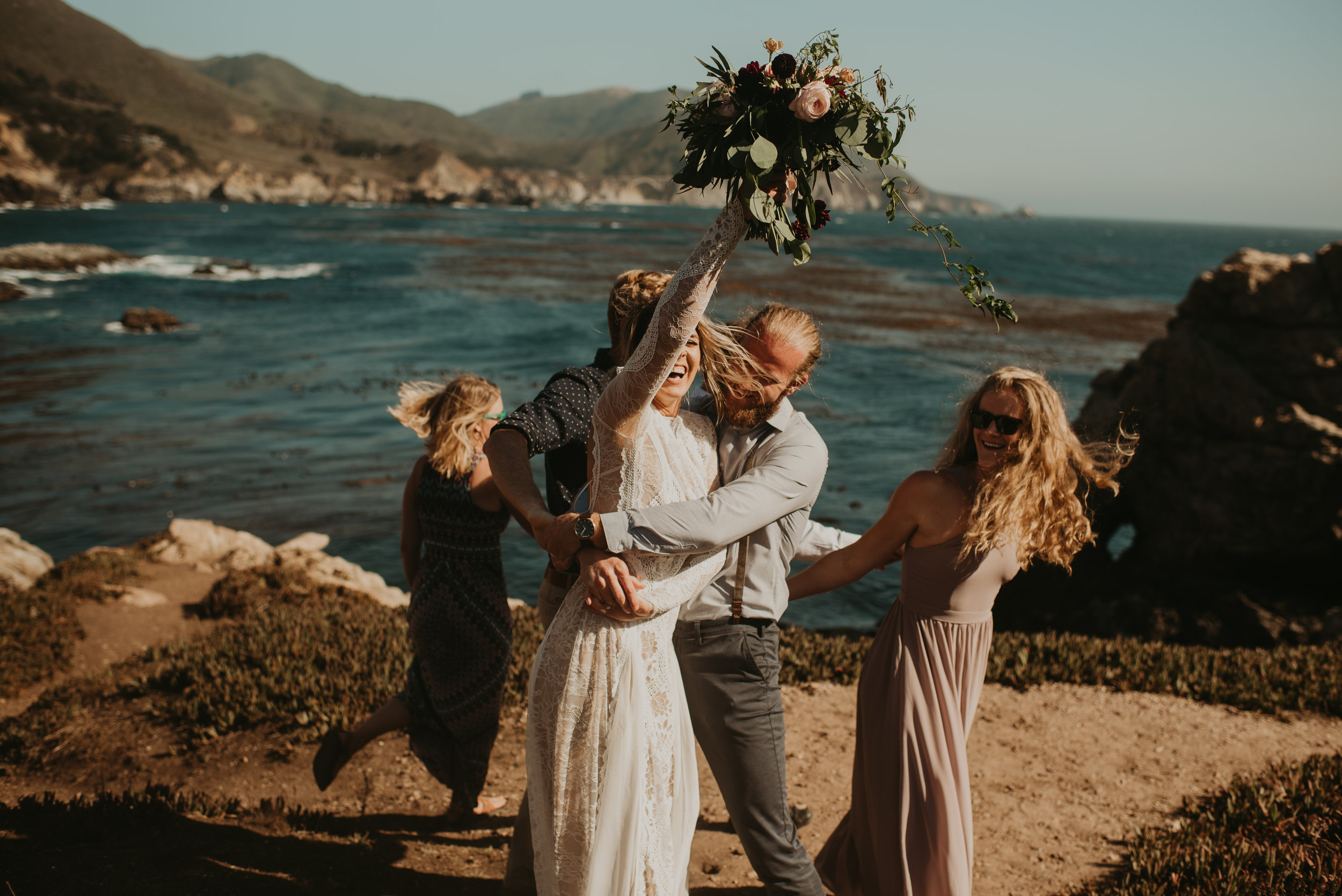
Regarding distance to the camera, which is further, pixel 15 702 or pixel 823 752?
pixel 15 702

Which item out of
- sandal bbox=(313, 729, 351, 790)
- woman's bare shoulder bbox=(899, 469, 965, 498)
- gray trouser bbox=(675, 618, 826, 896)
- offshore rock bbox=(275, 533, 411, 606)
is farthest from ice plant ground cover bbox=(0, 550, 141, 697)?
woman's bare shoulder bbox=(899, 469, 965, 498)

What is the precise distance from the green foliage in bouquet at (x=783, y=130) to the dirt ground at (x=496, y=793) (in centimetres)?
347

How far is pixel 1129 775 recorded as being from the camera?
543 centimetres

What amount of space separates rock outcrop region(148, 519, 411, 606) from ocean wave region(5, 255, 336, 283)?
38.4 metres

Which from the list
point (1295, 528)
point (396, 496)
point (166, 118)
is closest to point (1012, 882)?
point (1295, 528)

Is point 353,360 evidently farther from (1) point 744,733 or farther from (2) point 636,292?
(1) point 744,733

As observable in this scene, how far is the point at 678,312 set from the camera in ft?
7.99

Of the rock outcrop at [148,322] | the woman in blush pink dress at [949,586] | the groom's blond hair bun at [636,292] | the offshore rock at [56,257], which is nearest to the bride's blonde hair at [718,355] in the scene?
the groom's blond hair bun at [636,292]

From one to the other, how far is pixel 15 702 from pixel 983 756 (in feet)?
24.1

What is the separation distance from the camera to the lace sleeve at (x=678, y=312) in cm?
239

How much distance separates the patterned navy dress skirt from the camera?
4.38 meters

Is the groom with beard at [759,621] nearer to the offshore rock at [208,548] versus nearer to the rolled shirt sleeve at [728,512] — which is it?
the rolled shirt sleeve at [728,512]

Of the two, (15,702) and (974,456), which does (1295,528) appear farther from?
(15,702)

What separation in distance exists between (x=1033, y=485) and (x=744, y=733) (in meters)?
1.51
